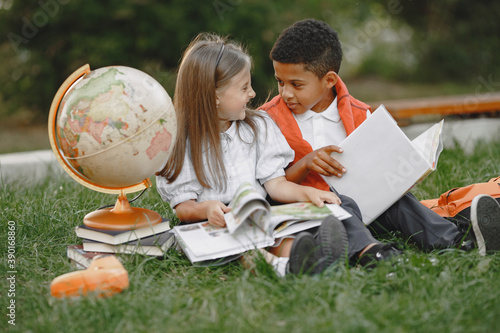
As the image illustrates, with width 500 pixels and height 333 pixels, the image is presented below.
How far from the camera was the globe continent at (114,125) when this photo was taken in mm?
2377

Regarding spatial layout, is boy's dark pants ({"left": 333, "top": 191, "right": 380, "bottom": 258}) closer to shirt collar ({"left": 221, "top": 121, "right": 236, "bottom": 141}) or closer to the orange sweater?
the orange sweater

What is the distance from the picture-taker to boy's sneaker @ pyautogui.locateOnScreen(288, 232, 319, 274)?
229 cm

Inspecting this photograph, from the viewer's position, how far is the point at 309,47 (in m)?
2.97

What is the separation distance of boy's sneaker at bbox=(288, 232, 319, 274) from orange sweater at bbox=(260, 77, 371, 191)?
2.62 ft

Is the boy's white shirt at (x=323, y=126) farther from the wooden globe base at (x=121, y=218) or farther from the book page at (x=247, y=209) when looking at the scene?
the wooden globe base at (x=121, y=218)

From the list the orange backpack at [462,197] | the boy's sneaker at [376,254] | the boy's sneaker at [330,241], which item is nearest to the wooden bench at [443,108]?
the orange backpack at [462,197]

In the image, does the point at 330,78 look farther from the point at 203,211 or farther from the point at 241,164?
the point at 203,211

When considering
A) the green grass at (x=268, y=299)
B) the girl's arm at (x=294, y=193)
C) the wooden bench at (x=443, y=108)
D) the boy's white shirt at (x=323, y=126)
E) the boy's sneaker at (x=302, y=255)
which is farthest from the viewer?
the wooden bench at (x=443, y=108)

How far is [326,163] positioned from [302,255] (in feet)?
2.23

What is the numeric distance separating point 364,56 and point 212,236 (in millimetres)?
12484

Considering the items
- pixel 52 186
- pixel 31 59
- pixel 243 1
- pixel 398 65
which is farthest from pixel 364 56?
pixel 52 186

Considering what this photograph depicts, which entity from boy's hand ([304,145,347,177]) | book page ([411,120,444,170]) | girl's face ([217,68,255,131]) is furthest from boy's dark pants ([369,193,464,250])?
girl's face ([217,68,255,131])

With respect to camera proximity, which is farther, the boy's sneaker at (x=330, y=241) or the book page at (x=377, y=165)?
the book page at (x=377, y=165)

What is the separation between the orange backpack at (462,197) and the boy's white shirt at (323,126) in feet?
2.38
